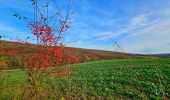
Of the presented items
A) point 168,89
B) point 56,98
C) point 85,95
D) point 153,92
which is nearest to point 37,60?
point 56,98

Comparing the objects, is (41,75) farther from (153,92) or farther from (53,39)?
(153,92)

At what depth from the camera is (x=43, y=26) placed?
8461 millimetres

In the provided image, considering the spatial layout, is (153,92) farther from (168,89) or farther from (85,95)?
(85,95)

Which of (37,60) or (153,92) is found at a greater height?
(37,60)

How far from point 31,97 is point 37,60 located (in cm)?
247

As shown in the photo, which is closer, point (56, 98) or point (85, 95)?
point (56, 98)

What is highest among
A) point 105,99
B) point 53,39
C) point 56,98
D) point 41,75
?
point 53,39

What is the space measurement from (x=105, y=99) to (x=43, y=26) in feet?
13.6

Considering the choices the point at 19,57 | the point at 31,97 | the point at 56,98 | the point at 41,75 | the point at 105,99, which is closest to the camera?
the point at 31,97

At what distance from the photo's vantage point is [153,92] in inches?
414

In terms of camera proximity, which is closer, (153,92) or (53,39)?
(53,39)

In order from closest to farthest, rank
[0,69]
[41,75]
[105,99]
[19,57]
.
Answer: [41,75], [0,69], [105,99], [19,57]

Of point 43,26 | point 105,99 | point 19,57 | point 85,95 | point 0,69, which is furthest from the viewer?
point 19,57

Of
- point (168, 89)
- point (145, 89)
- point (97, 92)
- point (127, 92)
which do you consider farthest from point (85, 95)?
point (168, 89)
